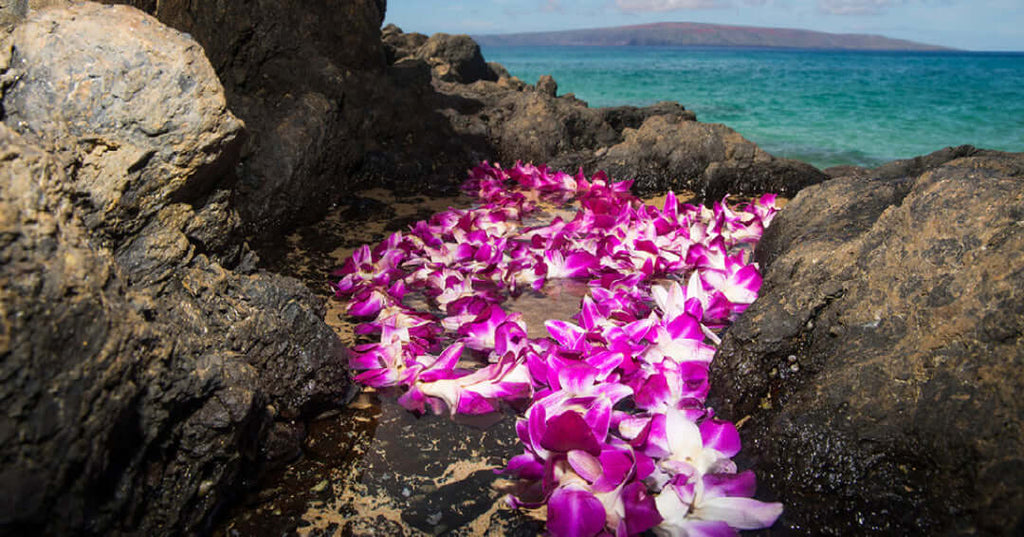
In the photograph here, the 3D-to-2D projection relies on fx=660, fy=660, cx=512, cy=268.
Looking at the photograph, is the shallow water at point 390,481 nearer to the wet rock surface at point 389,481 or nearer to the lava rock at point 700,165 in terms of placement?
the wet rock surface at point 389,481

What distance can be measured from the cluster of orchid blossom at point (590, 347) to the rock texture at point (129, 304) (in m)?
0.53

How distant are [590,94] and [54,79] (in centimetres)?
3074

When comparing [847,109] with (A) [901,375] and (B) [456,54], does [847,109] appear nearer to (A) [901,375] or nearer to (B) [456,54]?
(B) [456,54]

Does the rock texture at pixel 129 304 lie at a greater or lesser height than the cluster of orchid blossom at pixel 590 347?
greater

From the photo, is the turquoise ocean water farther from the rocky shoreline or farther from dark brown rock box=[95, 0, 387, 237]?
the rocky shoreline

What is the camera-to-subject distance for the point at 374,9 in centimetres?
514

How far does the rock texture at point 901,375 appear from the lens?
1.47 m

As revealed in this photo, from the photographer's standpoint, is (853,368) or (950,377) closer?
(950,377)

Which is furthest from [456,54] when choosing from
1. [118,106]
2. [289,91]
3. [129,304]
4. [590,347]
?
[129,304]

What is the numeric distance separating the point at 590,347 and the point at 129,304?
1.58m

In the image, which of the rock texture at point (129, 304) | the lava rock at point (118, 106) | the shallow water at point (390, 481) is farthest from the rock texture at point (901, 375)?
the lava rock at point (118, 106)

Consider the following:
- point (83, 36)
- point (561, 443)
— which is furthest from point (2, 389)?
point (561, 443)

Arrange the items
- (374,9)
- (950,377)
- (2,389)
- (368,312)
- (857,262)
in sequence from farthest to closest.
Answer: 1. (374,9)
2. (368,312)
3. (857,262)
4. (950,377)
5. (2,389)

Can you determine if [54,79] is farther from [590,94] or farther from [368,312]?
[590,94]
